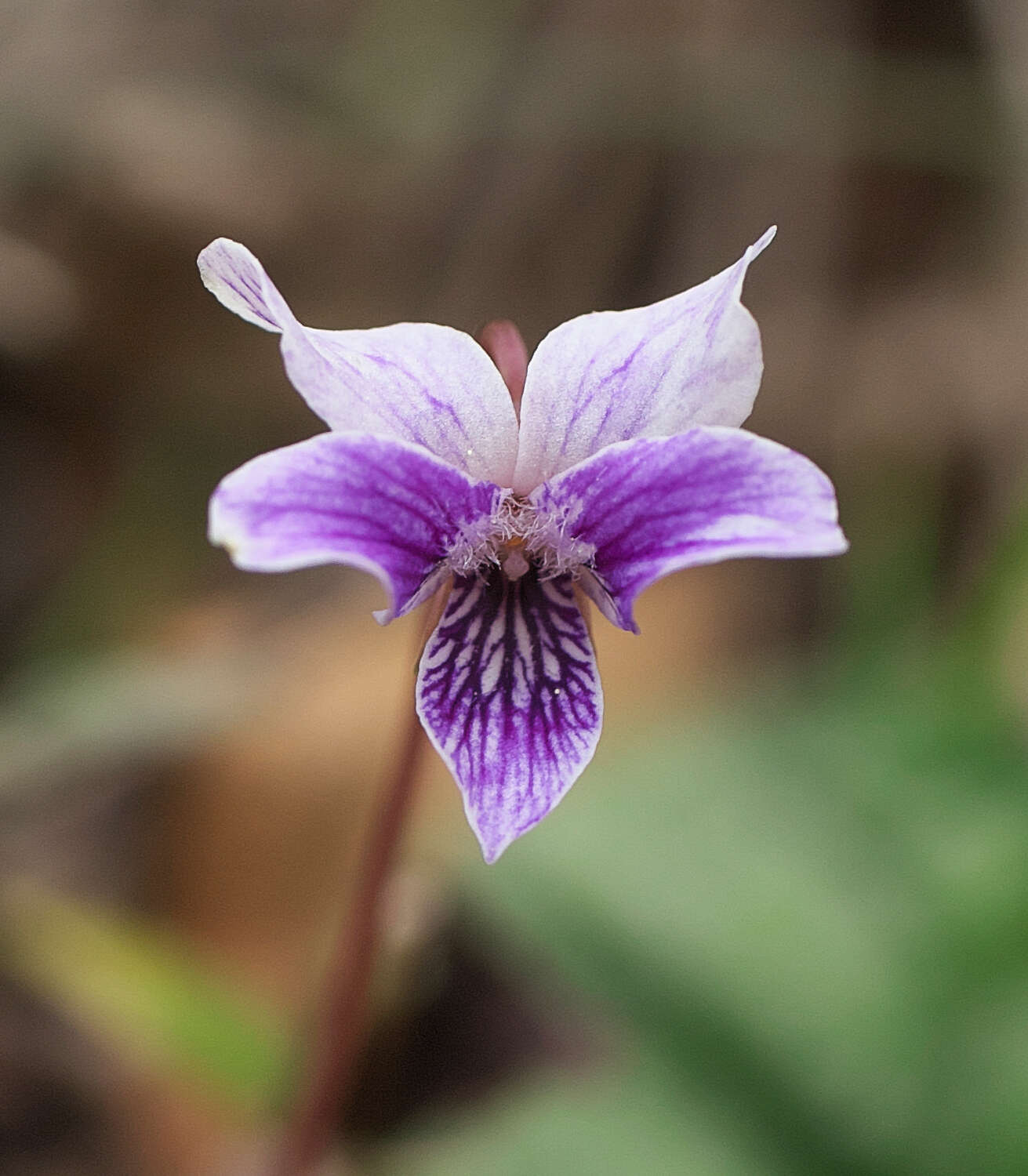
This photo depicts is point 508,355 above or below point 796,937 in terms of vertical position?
above

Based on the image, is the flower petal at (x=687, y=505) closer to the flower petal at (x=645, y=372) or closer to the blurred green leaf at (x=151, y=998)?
the flower petal at (x=645, y=372)

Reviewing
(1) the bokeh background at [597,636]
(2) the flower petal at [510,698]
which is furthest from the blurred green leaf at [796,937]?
(2) the flower petal at [510,698]

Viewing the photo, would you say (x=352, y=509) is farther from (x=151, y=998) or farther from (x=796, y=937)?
(x=796, y=937)

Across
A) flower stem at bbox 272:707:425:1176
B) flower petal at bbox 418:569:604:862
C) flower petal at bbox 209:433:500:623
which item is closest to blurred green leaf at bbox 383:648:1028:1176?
flower stem at bbox 272:707:425:1176

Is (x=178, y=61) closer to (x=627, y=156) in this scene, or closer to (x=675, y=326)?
(x=627, y=156)

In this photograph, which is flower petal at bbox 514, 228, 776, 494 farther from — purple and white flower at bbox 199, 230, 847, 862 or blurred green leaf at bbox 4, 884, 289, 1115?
blurred green leaf at bbox 4, 884, 289, 1115

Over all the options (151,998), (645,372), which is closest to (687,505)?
(645,372)
